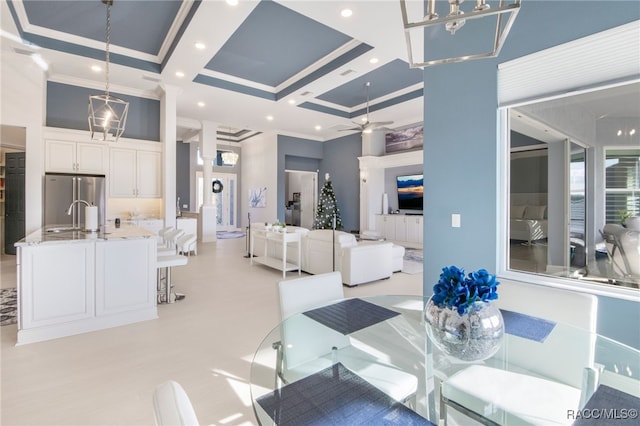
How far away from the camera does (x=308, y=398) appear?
107 centimetres

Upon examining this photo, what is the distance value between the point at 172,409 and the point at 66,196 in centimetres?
649

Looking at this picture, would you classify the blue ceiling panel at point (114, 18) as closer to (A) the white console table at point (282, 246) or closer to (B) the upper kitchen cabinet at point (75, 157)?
(B) the upper kitchen cabinet at point (75, 157)

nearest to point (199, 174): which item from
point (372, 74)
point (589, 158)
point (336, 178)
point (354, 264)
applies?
point (336, 178)

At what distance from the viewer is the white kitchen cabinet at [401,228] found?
27.7 ft

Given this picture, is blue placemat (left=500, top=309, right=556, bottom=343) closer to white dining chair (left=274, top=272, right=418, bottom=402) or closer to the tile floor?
white dining chair (left=274, top=272, right=418, bottom=402)

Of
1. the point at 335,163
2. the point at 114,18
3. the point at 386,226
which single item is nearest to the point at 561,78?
the point at 114,18

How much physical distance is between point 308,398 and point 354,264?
3756 millimetres

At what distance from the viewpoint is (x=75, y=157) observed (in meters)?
5.72

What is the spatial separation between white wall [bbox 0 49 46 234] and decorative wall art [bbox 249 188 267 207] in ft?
19.8

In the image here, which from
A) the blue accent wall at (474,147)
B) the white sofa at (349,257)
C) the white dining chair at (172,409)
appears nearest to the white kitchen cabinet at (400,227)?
the white sofa at (349,257)

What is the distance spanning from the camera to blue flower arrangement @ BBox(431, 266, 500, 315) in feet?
3.56

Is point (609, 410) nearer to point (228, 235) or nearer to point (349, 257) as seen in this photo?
point (349, 257)

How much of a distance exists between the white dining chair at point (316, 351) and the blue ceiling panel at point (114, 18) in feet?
13.4

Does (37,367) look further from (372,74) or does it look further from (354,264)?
(372,74)
